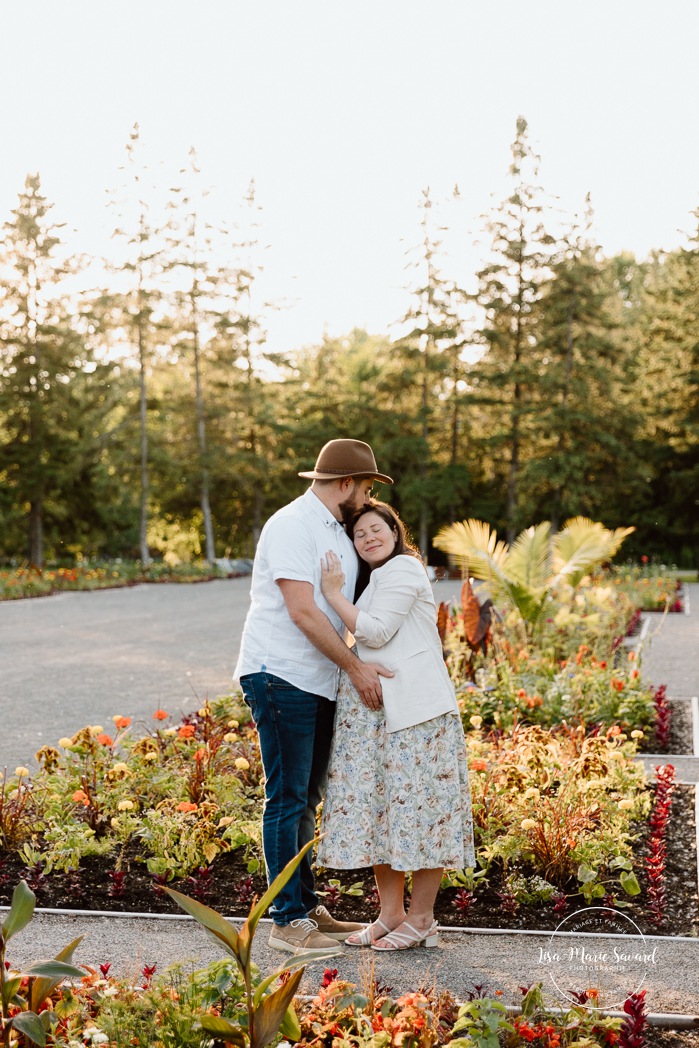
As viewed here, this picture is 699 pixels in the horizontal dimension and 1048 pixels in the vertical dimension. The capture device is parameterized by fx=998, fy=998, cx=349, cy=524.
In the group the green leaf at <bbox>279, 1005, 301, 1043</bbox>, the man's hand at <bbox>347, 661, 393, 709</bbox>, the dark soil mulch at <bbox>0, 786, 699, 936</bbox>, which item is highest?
the man's hand at <bbox>347, 661, 393, 709</bbox>

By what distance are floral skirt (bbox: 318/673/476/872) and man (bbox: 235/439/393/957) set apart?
105 millimetres

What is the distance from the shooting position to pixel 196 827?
4.39m

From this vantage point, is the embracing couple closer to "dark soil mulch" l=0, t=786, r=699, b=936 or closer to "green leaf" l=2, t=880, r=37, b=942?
"dark soil mulch" l=0, t=786, r=699, b=936

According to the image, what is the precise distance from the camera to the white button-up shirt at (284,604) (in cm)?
356

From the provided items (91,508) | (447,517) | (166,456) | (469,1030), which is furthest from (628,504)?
(469,1030)

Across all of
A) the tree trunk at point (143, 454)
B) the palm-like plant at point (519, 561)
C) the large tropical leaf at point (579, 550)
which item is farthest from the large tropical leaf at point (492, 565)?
the tree trunk at point (143, 454)

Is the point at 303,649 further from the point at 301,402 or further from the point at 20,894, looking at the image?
the point at 301,402

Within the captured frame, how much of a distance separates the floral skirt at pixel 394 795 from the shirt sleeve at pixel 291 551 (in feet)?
1.47

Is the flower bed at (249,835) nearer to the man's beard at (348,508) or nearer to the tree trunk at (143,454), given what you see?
the man's beard at (348,508)

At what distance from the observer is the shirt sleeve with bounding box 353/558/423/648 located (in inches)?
140

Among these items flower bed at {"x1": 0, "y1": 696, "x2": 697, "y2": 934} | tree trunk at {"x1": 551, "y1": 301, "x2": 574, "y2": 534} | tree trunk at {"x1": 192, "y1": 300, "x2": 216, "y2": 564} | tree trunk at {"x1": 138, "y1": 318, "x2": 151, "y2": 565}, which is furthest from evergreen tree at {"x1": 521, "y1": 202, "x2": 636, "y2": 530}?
flower bed at {"x1": 0, "y1": 696, "x2": 697, "y2": 934}

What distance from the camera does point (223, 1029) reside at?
2.24 m

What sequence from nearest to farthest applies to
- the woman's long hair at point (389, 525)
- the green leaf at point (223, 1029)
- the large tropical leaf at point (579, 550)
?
the green leaf at point (223, 1029)
the woman's long hair at point (389, 525)
the large tropical leaf at point (579, 550)

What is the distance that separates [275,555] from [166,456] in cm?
2640
